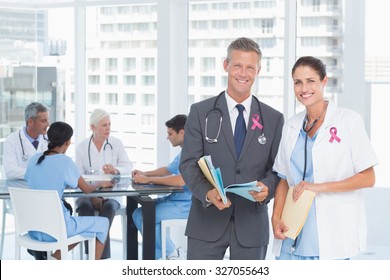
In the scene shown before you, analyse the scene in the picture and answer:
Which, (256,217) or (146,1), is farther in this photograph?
(146,1)

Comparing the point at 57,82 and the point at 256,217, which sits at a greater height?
the point at 57,82

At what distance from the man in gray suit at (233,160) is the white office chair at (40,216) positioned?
145 centimetres

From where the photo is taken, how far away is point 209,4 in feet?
19.0

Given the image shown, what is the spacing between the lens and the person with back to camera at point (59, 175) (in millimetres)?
4117

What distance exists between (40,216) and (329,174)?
2112 mm

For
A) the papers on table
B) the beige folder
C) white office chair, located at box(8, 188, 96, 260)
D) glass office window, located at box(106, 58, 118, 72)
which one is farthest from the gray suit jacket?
glass office window, located at box(106, 58, 118, 72)

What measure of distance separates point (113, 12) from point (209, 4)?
1.02 m

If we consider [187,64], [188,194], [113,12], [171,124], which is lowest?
[188,194]

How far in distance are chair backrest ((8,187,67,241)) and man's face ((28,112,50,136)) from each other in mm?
1070

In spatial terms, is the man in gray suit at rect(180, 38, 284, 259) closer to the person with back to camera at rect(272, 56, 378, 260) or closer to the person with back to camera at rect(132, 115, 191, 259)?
the person with back to camera at rect(272, 56, 378, 260)

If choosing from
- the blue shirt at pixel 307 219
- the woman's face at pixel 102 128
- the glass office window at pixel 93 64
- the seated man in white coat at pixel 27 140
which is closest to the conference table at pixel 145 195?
the seated man in white coat at pixel 27 140

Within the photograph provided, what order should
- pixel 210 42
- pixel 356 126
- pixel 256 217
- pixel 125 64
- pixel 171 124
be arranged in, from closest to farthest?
1. pixel 356 126
2. pixel 256 217
3. pixel 171 124
4. pixel 210 42
5. pixel 125 64
